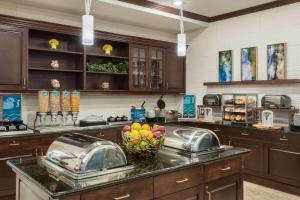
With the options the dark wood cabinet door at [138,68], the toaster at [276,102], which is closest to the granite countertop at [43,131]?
the dark wood cabinet door at [138,68]

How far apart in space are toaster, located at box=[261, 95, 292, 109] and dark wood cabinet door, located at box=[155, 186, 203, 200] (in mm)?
2624

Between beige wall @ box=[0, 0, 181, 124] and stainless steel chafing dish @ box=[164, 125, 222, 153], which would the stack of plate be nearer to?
stainless steel chafing dish @ box=[164, 125, 222, 153]

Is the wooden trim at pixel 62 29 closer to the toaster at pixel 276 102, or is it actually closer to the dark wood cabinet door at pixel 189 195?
the toaster at pixel 276 102

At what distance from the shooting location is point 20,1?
13.1ft

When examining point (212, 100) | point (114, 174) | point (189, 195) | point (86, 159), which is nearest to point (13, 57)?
point (86, 159)

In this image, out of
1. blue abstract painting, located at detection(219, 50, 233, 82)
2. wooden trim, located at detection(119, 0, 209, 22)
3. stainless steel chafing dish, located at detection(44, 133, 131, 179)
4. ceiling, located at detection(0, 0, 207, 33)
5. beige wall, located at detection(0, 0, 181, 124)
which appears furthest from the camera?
blue abstract painting, located at detection(219, 50, 233, 82)

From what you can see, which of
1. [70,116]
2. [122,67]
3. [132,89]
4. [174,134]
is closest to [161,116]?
[132,89]

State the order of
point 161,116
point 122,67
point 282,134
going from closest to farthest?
point 282,134
point 122,67
point 161,116

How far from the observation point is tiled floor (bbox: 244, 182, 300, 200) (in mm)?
3637

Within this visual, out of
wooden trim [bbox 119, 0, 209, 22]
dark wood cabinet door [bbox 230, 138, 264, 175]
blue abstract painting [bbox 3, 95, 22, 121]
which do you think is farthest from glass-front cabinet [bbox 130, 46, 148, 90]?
dark wood cabinet door [bbox 230, 138, 264, 175]

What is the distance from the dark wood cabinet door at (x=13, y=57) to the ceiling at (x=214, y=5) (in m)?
2.17

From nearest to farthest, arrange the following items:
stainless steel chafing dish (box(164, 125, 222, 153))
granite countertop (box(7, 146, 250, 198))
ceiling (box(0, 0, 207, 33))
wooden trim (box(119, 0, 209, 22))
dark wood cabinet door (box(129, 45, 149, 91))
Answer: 1. granite countertop (box(7, 146, 250, 198))
2. stainless steel chafing dish (box(164, 125, 222, 153))
3. ceiling (box(0, 0, 207, 33))
4. wooden trim (box(119, 0, 209, 22))
5. dark wood cabinet door (box(129, 45, 149, 91))

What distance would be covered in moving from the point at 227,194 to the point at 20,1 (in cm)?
379

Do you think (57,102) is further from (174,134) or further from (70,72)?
(174,134)
